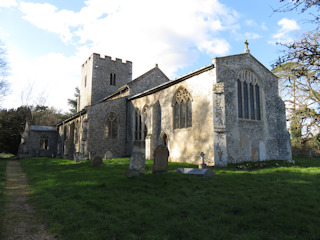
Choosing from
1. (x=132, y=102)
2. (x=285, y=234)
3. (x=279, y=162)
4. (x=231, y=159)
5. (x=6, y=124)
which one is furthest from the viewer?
(x=6, y=124)

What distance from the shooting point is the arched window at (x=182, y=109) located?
1497cm

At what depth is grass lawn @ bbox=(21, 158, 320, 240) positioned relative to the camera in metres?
4.04

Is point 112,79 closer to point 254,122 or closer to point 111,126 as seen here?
point 111,126

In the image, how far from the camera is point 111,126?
66.8 ft

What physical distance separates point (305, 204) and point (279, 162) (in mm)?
9726

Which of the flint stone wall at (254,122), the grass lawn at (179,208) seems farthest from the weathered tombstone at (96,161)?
the flint stone wall at (254,122)

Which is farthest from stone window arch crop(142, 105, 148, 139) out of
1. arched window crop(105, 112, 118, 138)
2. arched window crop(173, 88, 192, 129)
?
arched window crop(173, 88, 192, 129)

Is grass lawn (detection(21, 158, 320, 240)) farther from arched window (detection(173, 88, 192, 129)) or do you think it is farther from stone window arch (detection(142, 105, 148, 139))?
stone window arch (detection(142, 105, 148, 139))

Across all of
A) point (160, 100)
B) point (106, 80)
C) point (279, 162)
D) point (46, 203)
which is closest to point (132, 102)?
point (160, 100)

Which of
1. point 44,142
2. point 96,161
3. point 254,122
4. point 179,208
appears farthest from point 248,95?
point 44,142

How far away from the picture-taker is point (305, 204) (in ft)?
17.8

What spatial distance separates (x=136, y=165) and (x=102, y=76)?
22.5 metres

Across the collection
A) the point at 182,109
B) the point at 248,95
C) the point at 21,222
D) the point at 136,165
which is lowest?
the point at 21,222

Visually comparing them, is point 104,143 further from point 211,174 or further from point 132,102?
point 211,174
